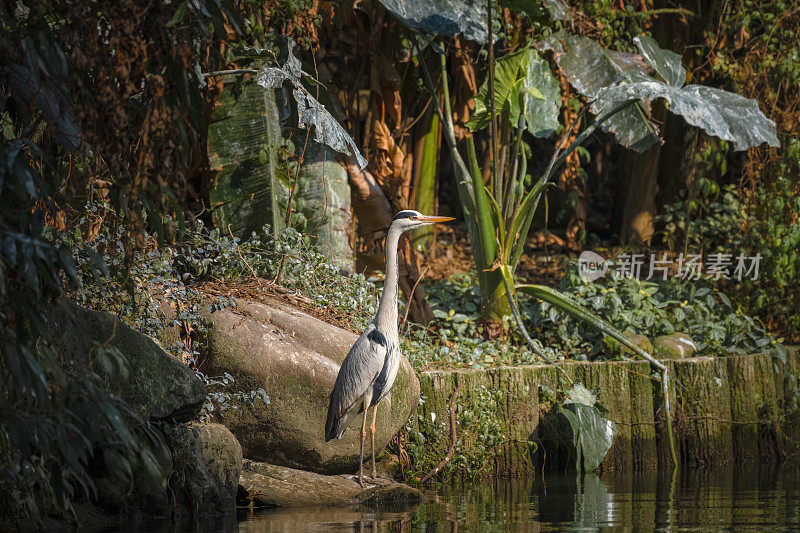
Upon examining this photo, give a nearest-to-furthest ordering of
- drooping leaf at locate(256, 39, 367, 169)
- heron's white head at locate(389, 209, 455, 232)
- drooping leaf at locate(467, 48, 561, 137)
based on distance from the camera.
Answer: heron's white head at locate(389, 209, 455, 232)
drooping leaf at locate(256, 39, 367, 169)
drooping leaf at locate(467, 48, 561, 137)

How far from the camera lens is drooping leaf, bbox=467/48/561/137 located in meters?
9.03

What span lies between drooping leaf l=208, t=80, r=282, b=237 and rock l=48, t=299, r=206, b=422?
8.81 ft

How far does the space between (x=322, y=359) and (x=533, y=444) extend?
2.14m

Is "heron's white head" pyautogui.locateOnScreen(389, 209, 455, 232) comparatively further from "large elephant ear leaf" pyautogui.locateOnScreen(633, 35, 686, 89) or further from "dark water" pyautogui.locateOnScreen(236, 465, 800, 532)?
"large elephant ear leaf" pyautogui.locateOnScreen(633, 35, 686, 89)

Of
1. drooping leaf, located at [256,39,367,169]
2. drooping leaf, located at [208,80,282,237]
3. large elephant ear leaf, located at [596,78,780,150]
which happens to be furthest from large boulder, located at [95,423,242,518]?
large elephant ear leaf, located at [596,78,780,150]

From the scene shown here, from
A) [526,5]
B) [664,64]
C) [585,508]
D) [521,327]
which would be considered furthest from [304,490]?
[664,64]

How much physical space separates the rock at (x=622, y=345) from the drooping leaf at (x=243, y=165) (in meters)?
3.11

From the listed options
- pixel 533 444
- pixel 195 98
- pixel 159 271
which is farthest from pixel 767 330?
pixel 195 98

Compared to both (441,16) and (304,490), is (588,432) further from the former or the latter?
(441,16)

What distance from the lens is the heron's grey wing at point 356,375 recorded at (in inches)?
235

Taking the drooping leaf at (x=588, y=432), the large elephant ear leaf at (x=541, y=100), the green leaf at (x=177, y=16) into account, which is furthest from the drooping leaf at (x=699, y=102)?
the green leaf at (x=177, y=16)

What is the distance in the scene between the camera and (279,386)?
638 cm

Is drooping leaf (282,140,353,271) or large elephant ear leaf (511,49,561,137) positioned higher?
large elephant ear leaf (511,49,561,137)

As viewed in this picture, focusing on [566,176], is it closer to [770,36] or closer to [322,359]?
[770,36]
